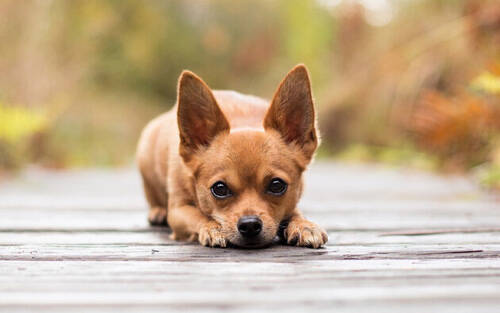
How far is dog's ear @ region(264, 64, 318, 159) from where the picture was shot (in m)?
3.03

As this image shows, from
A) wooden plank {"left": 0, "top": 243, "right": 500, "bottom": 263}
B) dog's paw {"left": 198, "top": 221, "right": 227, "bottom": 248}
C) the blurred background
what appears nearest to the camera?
wooden plank {"left": 0, "top": 243, "right": 500, "bottom": 263}

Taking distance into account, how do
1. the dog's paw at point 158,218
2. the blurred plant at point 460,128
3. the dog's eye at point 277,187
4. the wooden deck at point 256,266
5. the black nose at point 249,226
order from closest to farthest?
the wooden deck at point 256,266 < the black nose at point 249,226 < the dog's eye at point 277,187 < the dog's paw at point 158,218 < the blurred plant at point 460,128

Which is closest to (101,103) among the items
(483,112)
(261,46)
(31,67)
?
(31,67)

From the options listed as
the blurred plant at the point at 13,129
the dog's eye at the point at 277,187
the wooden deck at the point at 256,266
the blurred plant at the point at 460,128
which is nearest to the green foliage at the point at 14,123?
the blurred plant at the point at 13,129

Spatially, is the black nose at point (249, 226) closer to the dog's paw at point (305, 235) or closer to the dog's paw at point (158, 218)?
the dog's paw at point (305, 235)

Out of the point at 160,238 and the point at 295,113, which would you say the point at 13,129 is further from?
the point at 295,113

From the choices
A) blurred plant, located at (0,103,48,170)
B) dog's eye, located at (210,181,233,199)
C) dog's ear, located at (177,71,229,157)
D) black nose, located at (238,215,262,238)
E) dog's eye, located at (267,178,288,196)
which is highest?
blurred plant, located at (0,103,48,170)

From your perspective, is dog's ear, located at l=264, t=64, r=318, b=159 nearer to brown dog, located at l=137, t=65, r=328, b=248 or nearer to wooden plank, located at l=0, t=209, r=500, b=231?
brown dog, located at l=137, t=65, r=328, b=248

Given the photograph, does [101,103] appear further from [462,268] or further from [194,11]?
[462,268]

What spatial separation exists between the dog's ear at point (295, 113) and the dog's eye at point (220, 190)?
0.46m

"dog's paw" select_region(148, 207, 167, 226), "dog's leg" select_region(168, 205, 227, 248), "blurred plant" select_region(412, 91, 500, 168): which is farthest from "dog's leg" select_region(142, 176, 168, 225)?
"blurred plant" select_region(412, 91, 500, 168)

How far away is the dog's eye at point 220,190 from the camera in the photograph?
289 cm

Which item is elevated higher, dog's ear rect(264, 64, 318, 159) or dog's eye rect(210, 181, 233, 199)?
dog's ear rect(264, 64, 318, 159)

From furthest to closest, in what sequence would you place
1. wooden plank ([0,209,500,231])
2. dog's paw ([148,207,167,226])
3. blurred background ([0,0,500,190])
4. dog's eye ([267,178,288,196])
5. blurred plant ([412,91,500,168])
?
blurred background ([0,0,500,190]) < blurred plant ([412,91,500,168]) < dog's paw ([148,207,167,226]) < wooden plank ([0,209,500,231]) < dog's eye ([267,178,288,196])
